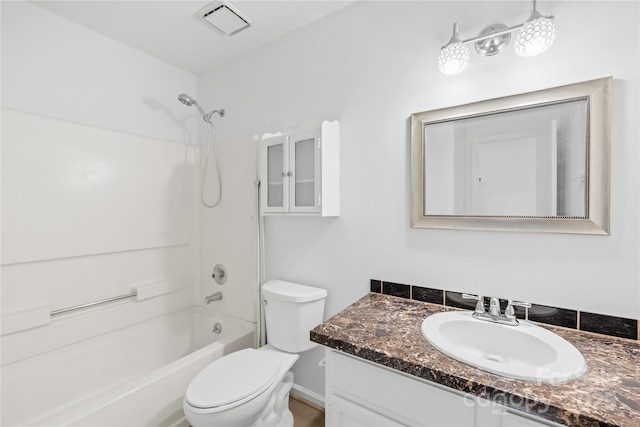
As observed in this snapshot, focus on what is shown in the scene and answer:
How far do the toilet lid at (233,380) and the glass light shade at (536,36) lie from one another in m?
1.76

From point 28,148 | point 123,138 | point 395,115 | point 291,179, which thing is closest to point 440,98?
point 395,115

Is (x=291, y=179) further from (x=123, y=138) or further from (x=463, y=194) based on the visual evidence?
(x=123, y=138)

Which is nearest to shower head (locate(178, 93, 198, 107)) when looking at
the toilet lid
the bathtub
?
the bathtub

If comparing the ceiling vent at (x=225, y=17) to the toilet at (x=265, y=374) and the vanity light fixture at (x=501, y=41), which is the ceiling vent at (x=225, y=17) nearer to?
the vanity light fixture at (x=501, y=41)

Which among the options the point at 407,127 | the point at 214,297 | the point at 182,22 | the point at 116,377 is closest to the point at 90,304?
the point at 116,377

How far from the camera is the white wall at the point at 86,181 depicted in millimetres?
1554

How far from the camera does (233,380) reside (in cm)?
135

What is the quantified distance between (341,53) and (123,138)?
5.12 feet

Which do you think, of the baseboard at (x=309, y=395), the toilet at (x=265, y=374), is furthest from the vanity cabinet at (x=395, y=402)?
the baseboard at (x=309, y=395)

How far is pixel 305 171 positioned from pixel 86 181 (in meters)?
1.39

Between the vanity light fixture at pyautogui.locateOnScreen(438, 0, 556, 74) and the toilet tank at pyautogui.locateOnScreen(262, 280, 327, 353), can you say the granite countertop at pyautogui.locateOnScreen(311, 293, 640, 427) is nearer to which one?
the toilet tank at pyautogui.locateOnScreen(262, 280, 327, 353)

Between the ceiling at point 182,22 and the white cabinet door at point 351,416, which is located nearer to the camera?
the white cabinet door at point 351,416

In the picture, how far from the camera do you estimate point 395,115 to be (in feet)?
4.85

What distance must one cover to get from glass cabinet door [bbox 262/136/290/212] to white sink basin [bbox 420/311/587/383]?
1.00 metres
